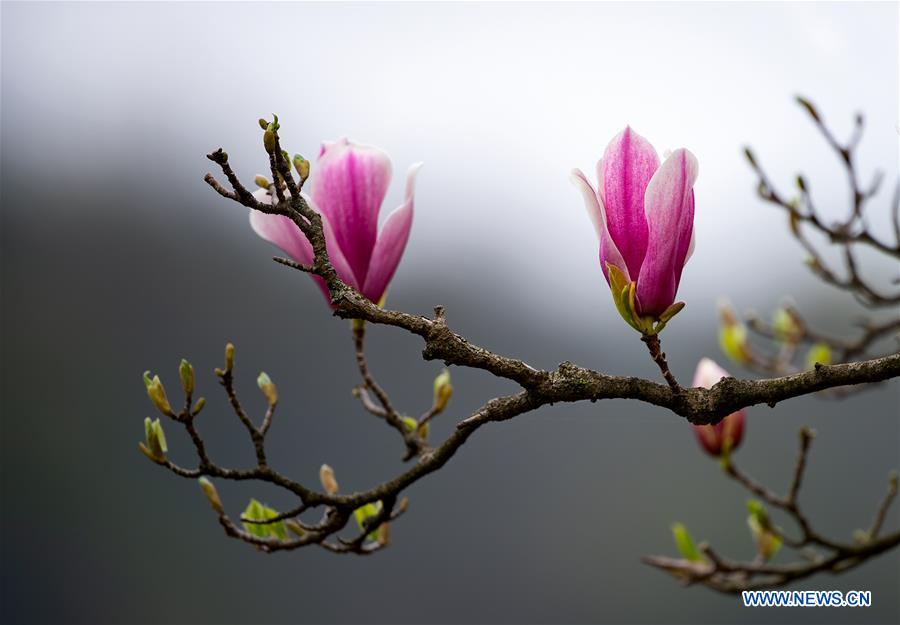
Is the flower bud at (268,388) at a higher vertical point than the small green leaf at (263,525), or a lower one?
higher

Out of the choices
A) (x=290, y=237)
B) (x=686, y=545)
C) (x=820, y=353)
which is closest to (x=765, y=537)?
(x=686, y=545)

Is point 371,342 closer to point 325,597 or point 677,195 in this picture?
point 325,597

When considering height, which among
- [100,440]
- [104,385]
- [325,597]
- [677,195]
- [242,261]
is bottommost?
[325,597]

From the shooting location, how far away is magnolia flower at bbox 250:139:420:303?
62 centimetres

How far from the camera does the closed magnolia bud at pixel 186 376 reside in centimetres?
63

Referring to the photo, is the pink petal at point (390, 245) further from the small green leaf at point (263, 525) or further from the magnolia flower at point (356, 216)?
the small green leaf at point (263, 525)

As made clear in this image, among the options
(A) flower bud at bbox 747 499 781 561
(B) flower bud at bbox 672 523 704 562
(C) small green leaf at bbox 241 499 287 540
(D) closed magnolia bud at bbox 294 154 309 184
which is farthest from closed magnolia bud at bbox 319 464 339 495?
(A) flower bud at bbox 747 499 781 561

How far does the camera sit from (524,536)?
12398 mm

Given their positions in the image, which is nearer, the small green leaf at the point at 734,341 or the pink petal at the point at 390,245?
the pink petal at the point at 390,245

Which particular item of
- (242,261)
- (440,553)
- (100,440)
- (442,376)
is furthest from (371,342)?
(442,376)

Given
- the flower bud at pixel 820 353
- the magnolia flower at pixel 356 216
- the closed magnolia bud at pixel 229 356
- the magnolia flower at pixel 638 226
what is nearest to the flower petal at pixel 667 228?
the magnolia flower at pixel 638 226

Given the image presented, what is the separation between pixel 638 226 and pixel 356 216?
22 centimetres

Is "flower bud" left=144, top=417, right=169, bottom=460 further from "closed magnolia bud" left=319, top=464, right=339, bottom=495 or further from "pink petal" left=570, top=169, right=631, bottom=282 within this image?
"pink petal" left=570, top=169, right=631, bottom=282

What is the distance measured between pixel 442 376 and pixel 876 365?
1.38ft
